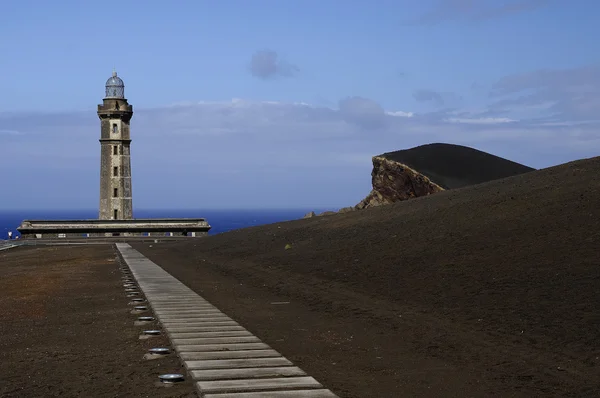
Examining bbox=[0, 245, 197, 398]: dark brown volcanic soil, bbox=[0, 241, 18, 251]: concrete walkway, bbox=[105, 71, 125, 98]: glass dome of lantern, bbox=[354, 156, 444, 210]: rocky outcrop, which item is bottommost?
bbox=[0, 245, 197, 398]: dark brown volcanic soil

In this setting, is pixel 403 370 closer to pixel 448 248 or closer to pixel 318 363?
pixel 318 363

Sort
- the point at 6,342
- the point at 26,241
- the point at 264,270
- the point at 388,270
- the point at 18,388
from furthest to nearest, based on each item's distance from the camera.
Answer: the point at 26,241 < the point at 264,270 < the point at 388,270 < the point at 6,342 < the point at 18,388

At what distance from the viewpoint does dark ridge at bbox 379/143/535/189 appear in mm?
61844

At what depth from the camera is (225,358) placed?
37.8 feet

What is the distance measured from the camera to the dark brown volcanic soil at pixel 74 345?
10.8 meters

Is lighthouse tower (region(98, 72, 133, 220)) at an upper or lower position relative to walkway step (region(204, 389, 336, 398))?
upper

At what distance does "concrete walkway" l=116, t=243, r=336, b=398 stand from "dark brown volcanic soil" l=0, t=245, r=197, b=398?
38cm

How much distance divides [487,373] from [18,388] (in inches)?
245

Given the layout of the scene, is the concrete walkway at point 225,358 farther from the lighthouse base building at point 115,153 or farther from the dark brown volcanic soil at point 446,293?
the lighthouse base building at point 115,153

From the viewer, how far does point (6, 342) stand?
14781 mm

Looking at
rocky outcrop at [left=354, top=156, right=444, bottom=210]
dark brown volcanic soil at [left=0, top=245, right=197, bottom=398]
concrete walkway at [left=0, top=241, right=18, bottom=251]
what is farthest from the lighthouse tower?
dark brown volcanic soil at [left=0, top=245, right=197, bottom=398]

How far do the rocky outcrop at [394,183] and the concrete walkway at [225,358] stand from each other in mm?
42451

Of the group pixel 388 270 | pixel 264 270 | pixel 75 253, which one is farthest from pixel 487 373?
pixel 75 253

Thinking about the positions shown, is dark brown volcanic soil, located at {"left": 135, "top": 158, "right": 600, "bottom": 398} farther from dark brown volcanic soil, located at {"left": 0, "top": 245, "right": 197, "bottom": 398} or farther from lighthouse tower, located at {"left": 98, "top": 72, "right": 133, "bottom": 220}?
lighthouse tower, located at {"left": 98, "top": 72, "right": 133, "bottom": 220}
